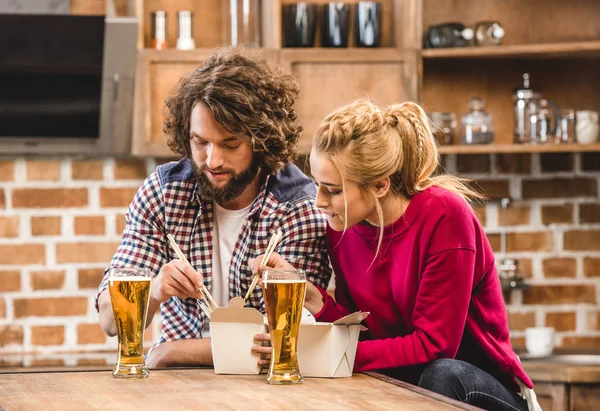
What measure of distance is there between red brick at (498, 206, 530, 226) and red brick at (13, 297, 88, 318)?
157 centimetres

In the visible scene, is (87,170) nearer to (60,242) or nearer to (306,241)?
(60,242)

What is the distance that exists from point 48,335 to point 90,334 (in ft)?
0.48

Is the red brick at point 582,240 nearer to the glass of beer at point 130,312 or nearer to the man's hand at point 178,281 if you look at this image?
the man's hand at point 178,281

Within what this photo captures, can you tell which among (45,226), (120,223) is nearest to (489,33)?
(120,223)

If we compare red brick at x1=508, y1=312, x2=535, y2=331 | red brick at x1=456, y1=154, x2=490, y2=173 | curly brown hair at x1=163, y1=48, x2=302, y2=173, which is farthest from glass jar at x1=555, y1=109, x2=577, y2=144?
curly brown hair at x1=163, y1=48, x2=302, y2=173

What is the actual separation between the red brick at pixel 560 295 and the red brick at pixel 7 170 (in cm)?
193

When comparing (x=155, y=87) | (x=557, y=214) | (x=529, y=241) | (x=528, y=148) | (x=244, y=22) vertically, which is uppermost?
(x=244, y=22)

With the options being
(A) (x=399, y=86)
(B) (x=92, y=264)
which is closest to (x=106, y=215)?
(B) (x=92, y=264)

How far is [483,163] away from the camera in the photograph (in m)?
3.71

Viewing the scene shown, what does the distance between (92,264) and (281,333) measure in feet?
6.44

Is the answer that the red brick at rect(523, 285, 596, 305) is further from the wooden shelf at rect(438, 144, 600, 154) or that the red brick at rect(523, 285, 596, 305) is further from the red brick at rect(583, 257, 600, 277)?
the wooden shelf at rect(438, 144, 600, 154)

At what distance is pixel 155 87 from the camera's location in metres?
3.33

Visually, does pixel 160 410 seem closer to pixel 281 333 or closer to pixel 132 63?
pixel 281 333

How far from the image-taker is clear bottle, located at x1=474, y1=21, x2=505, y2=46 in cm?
344
